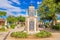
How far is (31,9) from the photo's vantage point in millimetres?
28484

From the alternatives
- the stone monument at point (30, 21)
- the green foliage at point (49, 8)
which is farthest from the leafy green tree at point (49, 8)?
the stone monument at point (30, 21)

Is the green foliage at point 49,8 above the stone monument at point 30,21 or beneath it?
above

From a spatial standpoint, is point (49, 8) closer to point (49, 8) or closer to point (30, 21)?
point (49, 8)

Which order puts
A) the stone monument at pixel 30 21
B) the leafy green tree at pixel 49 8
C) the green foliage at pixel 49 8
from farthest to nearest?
1. the leafy green tree at pixel 49 8
2. the green foliage at pixel 49 8
3. the stone monument at pixel 30 21

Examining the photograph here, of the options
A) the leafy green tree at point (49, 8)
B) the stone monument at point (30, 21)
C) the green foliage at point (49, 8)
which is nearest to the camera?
the stone monument at point (30, 21)

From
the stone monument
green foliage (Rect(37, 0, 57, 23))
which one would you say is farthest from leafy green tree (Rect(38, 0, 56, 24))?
the stone monument

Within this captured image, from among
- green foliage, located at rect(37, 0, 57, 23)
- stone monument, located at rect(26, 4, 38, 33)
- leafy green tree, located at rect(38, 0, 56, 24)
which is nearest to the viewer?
stone monument, located at rect(26, 4, 38, 33)

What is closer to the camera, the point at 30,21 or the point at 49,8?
the point at 30,21

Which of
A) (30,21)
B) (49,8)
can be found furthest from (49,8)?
(30,21)

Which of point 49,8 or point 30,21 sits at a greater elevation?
point 49,8

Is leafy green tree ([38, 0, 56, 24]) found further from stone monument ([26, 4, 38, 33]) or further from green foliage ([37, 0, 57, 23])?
stone monument ([26, 4, 38, 33])

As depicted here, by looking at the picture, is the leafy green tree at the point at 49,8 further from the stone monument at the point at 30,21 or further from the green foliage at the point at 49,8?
the stone monument at the point at 30,21

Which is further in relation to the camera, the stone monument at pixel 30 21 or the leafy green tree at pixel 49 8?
the leafy green tree at pixel 49 8

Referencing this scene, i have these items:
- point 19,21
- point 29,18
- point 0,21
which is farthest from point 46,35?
point 19,21
